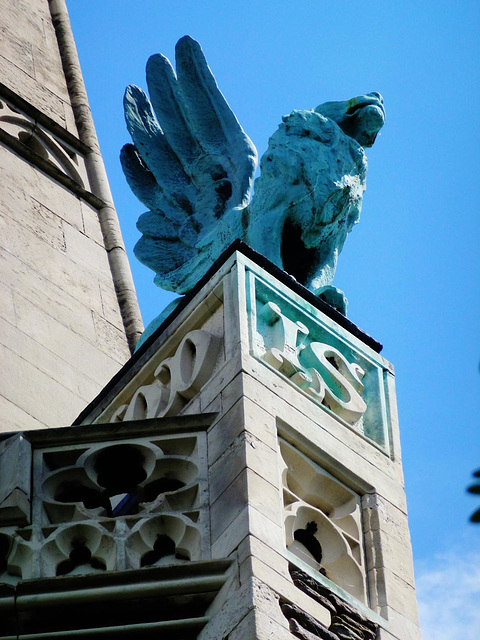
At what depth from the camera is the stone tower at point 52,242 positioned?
10898 mm

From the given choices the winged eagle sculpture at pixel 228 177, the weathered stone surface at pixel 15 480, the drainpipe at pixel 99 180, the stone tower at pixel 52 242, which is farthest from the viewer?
the drainpipe at pixel 99 180

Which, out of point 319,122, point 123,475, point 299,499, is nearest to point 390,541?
point 299,499

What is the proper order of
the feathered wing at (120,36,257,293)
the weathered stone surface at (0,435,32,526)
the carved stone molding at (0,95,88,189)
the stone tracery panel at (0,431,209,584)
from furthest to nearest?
the carved stone molding at (0,95,88,189) → the feathered wing at (120,36,257,293) → the weathered stone surface at (0,435,32,526) → the stone tracery panel at (0,431,209,584)

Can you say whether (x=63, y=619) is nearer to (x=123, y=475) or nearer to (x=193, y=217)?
(x=123, y=475)

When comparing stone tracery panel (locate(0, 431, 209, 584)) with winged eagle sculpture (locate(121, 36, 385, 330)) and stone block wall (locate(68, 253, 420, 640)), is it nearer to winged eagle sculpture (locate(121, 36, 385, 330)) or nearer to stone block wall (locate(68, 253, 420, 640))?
stone block wall (locate(68, 253, 420, 640))

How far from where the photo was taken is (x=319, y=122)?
10.3 metres

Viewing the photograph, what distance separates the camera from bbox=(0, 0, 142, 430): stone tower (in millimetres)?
10898

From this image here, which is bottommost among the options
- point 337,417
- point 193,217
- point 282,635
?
point 282,635

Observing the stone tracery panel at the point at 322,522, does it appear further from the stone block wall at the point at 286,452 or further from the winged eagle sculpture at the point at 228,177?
the winged eagle sculpture at the point at 228,177

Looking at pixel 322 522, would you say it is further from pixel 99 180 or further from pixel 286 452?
pixel 99 180

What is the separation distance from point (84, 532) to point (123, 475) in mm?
419

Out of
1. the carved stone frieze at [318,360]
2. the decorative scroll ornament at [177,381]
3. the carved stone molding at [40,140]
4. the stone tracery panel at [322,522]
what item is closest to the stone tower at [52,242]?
the carved stone molding at [40,140]

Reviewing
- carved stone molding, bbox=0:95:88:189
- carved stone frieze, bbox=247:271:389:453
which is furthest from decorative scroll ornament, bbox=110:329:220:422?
carved stone molding, bbox=0:95:88:189

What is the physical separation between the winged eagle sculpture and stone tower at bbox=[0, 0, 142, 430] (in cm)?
63
